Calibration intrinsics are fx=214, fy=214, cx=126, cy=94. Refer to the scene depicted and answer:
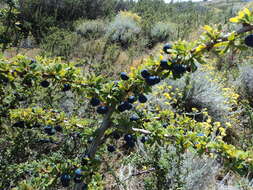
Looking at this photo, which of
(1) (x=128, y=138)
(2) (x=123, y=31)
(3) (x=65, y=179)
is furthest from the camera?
(2) (x=123, y=31)

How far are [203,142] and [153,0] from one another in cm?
1855

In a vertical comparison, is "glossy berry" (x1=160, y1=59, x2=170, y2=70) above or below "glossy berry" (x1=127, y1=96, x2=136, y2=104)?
above

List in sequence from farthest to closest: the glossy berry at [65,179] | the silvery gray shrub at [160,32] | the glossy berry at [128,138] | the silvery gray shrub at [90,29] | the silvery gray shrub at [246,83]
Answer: the silvery gray shrub at [90,29] < the silvery gray shrub at [160,32] < the silvery gray shrub at [246,83] < the glossy berry at [128,138] < the glossy berry at [65,179]

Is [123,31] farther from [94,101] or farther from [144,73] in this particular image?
[144,73]

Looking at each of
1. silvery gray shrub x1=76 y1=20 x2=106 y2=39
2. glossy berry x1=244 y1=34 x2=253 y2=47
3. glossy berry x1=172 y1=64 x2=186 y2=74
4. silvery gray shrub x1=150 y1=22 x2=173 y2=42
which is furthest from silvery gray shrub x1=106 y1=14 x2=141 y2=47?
glossy berry x1=244 y1=34 x2=253 y2=47

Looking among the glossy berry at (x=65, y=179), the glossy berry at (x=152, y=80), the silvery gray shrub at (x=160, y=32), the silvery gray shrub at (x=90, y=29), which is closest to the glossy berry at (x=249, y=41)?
the glossy berry at (x=152, y=80)

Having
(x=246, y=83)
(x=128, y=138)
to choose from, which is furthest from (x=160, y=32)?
(x=128, y=138)

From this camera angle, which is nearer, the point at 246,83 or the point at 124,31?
the point at 246,83

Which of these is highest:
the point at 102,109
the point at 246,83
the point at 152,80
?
the point at 152,80

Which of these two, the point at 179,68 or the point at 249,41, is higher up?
the point at 249,41

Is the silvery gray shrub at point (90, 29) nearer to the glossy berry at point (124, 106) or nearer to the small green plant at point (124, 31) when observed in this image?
the small green plant at point (124, 31)

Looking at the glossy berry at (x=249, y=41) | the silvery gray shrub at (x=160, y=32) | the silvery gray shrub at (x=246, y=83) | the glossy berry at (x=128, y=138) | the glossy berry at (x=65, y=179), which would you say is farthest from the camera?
the silvery gray shrub at (x=160, y=32)

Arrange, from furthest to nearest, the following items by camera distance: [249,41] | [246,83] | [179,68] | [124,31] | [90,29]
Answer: [90,29] < [124,31] < [246,83] < [179,68] < [249,41]

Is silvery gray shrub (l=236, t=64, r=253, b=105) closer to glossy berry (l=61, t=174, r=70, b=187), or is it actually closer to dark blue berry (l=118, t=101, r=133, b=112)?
dark blue berry (l=118, t=101, r=133, b=112)
